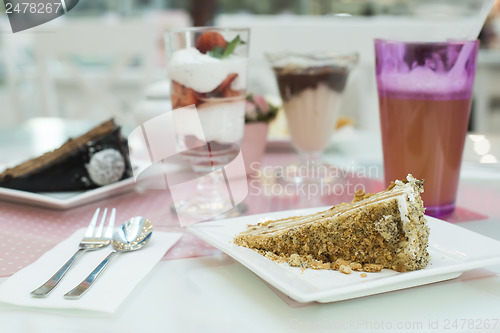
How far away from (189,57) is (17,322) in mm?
508

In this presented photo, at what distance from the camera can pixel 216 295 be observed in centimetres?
58

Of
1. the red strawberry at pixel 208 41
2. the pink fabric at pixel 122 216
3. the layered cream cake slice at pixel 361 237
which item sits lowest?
the pink fabric at pixel 122 216

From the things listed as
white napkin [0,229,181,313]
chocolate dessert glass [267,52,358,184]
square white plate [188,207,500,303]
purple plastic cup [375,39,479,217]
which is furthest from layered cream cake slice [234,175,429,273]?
chocolate dessert glass [267,52,358,184]

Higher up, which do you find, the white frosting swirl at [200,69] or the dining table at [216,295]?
the white frosting swirl at [200,69]

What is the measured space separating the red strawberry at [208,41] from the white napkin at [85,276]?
12.9 inches

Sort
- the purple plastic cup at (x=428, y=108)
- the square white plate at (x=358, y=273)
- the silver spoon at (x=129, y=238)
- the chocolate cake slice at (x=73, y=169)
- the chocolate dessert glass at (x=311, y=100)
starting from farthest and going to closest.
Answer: the chocolate dessert glass at (x=311, y=100)
the chocolate cake slice at (x=73, y=169)
the purple plastic cup at (x=428, y=108)
the silver spoon at (x=129, y=238)
the square white plate at (x=358, y=273)

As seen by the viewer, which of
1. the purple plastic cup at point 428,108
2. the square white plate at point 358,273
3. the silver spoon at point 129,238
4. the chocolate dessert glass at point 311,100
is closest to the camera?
the square white plate at point 358,273

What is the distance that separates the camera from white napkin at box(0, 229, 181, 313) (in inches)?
21.0

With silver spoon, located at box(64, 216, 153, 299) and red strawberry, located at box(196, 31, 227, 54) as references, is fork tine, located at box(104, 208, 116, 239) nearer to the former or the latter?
silver spoon, located at box(64, 216, 153, 299)

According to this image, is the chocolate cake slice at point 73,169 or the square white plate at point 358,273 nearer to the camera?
the square white plate at point 358,273

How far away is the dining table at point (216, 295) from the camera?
1.69 feet

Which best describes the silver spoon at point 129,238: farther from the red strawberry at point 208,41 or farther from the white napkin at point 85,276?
the red strawberry at point 208,41

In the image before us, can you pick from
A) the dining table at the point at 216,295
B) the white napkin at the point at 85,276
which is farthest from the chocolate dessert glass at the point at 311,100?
the white napkin at the point at 85,276

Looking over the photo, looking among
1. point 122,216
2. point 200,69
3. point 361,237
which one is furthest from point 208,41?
point 361,237
